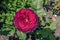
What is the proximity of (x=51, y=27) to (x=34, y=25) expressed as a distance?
31 centimetres

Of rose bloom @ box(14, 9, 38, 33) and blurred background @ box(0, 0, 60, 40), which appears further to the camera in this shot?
blurred background @ box(0, 0, 60, 40)

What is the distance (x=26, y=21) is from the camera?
1492 mm

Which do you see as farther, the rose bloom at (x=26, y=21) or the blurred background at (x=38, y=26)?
the blurred background at (x=38, y=26)

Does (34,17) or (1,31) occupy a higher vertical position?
(34,17)

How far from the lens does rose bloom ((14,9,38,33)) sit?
1.45m

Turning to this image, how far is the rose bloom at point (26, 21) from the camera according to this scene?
1453 millimetres

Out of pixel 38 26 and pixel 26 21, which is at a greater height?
pixel 26 21

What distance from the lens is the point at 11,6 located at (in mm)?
1812

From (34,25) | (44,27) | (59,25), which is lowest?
(59,25)

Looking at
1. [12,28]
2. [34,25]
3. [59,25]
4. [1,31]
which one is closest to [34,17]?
[34,25]

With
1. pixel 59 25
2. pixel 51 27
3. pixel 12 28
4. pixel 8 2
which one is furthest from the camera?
pixel 59 25

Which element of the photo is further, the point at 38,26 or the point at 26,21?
the point at 38,26

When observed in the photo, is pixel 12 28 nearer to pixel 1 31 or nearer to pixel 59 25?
pixel 1 31

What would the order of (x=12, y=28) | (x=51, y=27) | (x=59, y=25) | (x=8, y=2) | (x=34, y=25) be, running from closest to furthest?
(x=34, y=25)
(x=12, y=28)
(x=51, y=27)
(x=8, y=2)
(x=59, y=25)
